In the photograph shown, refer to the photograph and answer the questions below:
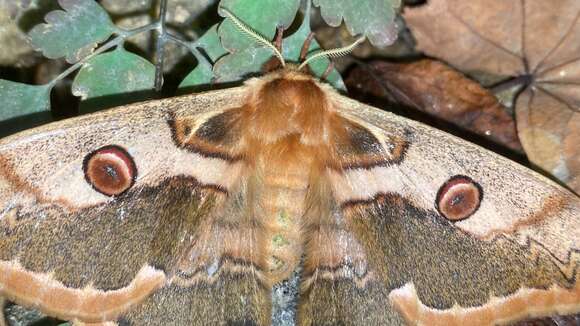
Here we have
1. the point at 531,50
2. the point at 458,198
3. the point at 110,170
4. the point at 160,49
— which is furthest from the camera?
the point at 531,50

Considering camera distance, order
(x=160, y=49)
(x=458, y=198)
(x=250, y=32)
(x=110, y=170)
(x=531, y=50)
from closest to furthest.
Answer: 1. (x=110, y=170)
2. (x=458, y=198)
3. (x=250, y=32)
4. (x=160, y=49)
5. (x=531, y=50)

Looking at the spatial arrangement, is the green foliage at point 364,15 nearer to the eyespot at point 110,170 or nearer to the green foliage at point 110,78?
the green foliage at point 110,78

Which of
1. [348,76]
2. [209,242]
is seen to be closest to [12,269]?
[209,242]

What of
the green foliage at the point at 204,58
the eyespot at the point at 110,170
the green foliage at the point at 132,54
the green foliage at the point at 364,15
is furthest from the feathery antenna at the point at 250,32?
the eyespot at the point at 110,170

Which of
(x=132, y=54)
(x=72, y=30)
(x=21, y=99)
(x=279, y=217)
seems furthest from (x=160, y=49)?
(x=279, y=217)

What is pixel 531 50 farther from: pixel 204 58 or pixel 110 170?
pixel 110 170

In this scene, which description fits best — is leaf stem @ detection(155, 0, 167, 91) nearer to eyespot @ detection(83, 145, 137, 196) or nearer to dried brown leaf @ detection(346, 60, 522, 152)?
eyespot @ detection(83, 145, 137, 196)
